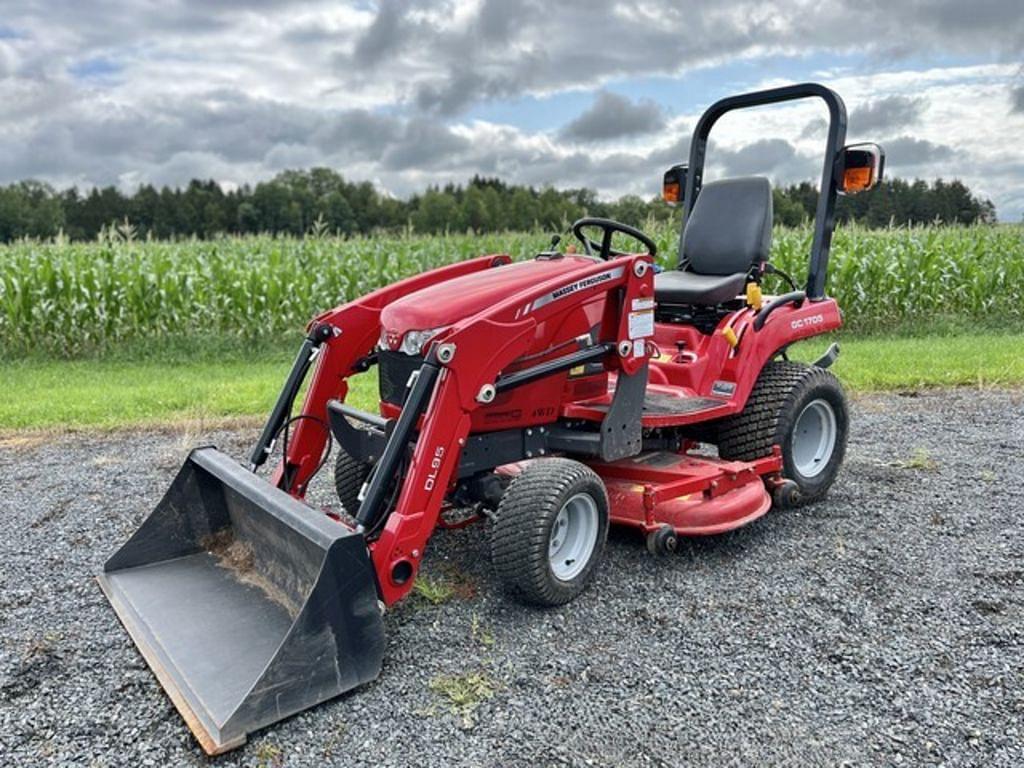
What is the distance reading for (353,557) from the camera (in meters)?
2.97

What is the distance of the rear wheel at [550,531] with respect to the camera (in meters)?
3.42

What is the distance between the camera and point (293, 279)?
10.9 metres

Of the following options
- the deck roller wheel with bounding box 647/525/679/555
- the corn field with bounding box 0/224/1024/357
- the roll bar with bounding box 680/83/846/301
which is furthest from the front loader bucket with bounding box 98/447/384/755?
the corn field with bounding box 0/224/1024/357

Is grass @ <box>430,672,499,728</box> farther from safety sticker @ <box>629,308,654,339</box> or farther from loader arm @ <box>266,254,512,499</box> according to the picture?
safety sticker @ <box>629,308,654,339</box>

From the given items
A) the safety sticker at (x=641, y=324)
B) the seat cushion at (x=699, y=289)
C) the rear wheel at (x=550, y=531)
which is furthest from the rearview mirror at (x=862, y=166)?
the rear wheel at (x=550, y=531)

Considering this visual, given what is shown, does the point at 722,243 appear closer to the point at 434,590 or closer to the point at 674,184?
the point at 674,184

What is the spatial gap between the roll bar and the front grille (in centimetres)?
259

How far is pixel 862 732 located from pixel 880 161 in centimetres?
318

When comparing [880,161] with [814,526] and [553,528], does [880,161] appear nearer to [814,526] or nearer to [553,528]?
[814,526]

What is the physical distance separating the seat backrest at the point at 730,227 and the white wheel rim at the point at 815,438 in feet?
3.04

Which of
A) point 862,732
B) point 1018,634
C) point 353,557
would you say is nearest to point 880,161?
point 1018,634

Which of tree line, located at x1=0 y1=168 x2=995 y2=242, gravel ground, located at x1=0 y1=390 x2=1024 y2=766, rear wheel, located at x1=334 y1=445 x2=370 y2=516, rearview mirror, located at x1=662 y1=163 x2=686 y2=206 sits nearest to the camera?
gravel ground, located at x1=0 y1=390 x2=1024 y2=766

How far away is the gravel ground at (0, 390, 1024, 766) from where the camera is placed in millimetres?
2740

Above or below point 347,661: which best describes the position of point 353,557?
above
